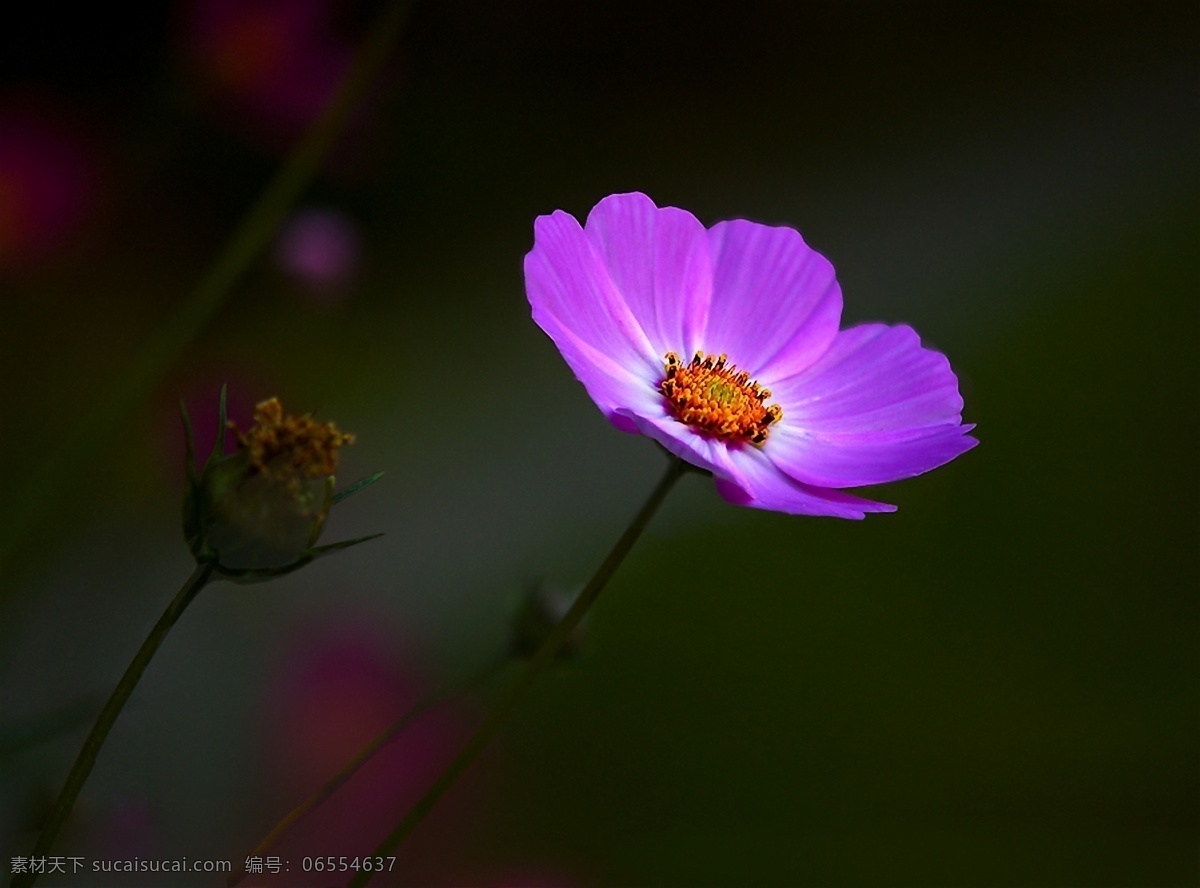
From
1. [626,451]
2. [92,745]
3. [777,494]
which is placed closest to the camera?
[92,745]

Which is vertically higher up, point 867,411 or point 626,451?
point 626,451

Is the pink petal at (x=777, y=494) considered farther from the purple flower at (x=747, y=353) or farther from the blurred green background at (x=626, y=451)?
the blurred green background at (x=626, y=451)

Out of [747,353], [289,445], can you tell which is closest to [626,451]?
[747,353]

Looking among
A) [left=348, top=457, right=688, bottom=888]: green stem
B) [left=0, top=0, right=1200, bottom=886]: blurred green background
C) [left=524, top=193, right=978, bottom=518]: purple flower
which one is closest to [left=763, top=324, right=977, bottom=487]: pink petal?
[left=524, top=193, right=978, bottom=518]: purple flower

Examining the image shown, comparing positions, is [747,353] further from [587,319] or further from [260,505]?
[260,505]

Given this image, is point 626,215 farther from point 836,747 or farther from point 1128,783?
point 1128,783

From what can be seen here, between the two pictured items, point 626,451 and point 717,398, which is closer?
point 717,398

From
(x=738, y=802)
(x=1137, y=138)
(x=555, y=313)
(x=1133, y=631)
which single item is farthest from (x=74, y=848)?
(x=1137, y=138)
